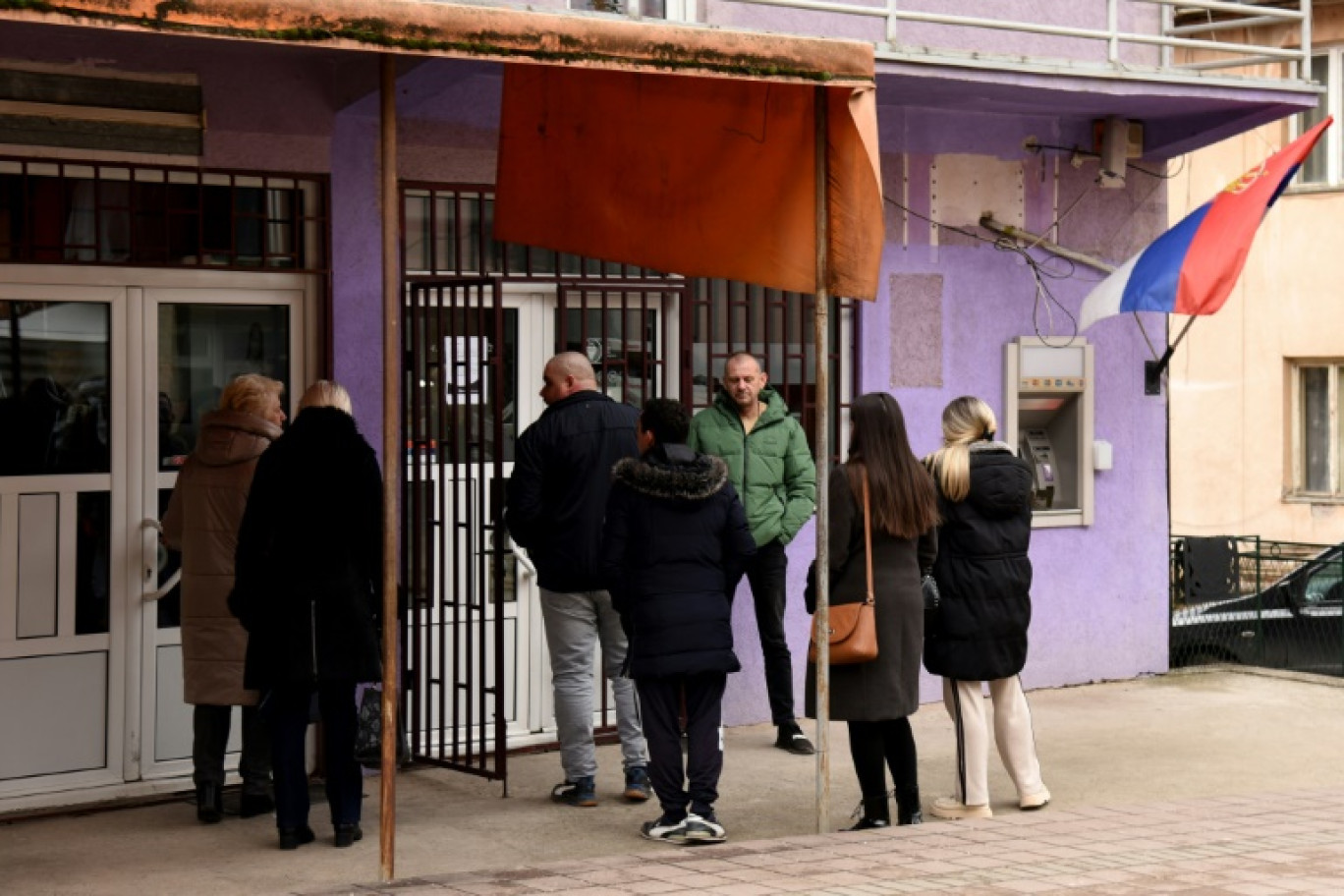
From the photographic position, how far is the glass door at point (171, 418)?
9.02m

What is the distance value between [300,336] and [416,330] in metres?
0.58

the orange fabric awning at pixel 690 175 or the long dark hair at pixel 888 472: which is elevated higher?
the orange fabric awning at pixel 690 175

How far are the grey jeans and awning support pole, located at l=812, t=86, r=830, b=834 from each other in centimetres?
120

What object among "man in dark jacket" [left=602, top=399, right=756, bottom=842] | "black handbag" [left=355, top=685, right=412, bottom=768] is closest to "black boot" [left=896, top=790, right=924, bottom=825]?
"man in dark jacket" [left=602, top=399, right=756, bottom=842]

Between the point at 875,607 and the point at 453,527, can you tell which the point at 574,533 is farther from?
the point at 875,607

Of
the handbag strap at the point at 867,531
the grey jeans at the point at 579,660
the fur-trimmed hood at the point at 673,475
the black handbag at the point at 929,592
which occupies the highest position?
the fur-trimmed hood at the point at 673,475

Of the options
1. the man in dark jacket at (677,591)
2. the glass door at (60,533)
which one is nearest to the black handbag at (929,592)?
the man in dark jacket at (677,591)

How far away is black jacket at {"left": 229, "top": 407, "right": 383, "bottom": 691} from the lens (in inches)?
305

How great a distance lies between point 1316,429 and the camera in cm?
2277

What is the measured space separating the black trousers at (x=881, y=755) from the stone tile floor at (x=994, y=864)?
22cm

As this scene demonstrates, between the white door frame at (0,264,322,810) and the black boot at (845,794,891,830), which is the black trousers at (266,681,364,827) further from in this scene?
the black boot at (845,794,891,830)

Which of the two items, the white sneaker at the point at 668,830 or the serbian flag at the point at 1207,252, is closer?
the white sneaker at the point at 668,830

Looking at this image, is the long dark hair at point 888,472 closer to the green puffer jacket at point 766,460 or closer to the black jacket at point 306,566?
the green puffer jacket at point 766,460

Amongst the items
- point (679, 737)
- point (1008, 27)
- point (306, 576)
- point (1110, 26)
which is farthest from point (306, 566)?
point (1110, 26)
